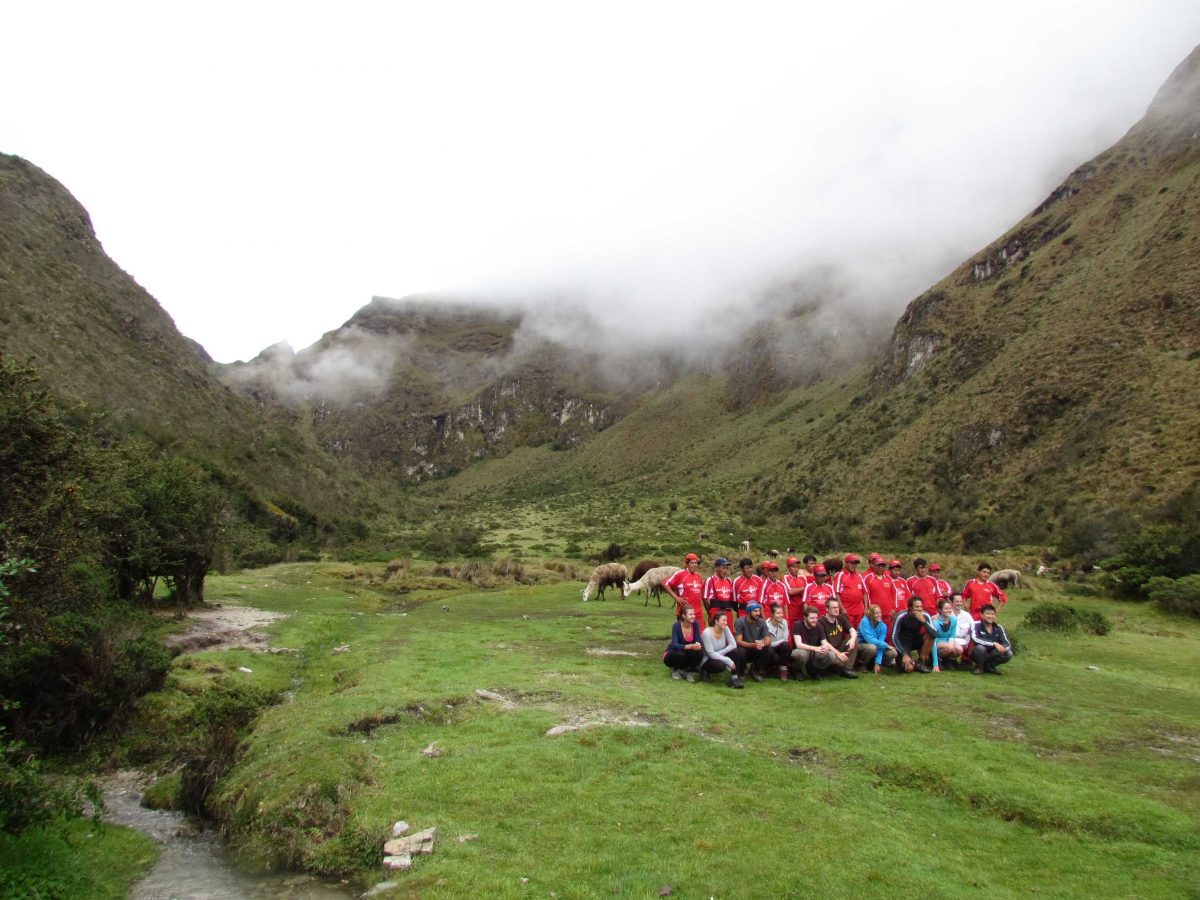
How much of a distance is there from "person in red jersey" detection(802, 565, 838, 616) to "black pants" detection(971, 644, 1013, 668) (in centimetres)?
314

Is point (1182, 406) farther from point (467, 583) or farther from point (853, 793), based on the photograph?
point (853, 793)

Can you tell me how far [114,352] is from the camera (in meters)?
57.9

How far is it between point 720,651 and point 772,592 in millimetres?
2014

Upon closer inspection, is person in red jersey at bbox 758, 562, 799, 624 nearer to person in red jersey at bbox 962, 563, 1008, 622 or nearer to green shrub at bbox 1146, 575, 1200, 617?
person in red jersey at bbox 962, 563, 1008, 622

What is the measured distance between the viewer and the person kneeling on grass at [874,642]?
14719 mm

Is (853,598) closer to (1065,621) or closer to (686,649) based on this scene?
(686,649)

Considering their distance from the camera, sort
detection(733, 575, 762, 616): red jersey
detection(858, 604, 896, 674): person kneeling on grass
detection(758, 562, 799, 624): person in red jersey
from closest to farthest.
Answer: detection(858, 604, 896, 674): person kneeling on grass < detection(758, 562, 799, 624): person in red jersey < detection(733, 575, 762, 616): red jersey

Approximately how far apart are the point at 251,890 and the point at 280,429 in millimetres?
83934

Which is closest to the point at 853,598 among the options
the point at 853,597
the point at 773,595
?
the point at 853,597

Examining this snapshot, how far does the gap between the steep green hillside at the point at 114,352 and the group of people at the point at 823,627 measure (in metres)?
49.4

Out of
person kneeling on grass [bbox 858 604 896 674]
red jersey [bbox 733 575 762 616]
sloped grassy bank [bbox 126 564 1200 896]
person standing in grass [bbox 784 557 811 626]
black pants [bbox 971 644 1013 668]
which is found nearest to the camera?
sloped grassy bank [bbox 126 564 1200 896]

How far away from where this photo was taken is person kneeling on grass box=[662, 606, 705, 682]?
47.6 feet

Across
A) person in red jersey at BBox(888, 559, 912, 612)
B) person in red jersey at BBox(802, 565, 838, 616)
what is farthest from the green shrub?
person in red jersey at BBox(802, 565, 838, 616)

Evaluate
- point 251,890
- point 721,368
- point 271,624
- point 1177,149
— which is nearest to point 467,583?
point 271,624
